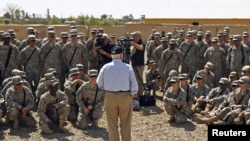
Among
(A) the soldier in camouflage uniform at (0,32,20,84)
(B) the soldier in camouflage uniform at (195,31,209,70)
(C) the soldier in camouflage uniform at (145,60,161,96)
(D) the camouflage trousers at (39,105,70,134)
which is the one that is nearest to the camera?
(D) the camouflage trousers at (39,105,70,134)

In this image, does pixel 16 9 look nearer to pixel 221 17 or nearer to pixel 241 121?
pixel 221 17

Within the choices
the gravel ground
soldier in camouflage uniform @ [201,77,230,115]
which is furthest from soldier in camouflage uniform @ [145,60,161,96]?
the gravel ground

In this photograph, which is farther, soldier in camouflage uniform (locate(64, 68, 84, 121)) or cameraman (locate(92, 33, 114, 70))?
cameraman (locate(92, 33, 114, 70))

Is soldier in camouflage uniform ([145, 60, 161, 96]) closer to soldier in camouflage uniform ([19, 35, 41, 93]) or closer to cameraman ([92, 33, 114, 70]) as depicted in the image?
cameraman ([92, 33, 114, 70])

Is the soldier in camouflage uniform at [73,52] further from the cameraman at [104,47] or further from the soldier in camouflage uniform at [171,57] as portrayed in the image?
the soldier in camouflage uniform at [171,57]

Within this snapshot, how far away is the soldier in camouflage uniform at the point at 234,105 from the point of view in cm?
911

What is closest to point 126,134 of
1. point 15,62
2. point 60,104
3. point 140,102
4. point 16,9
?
point 60,104

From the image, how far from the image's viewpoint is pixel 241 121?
8.74m

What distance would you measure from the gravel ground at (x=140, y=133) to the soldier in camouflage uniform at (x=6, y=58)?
2.17m

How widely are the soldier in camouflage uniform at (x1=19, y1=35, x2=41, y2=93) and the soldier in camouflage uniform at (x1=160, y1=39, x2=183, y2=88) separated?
Answer: 3.45m

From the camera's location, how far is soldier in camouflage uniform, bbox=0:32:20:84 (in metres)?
11.2

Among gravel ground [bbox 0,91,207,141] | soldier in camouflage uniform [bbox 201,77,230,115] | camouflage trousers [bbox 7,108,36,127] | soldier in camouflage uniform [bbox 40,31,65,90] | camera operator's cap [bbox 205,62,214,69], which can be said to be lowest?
gravel ground [bbox 0,91,207,141]

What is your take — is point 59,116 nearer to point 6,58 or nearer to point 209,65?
point 6,58

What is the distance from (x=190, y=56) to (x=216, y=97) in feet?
7.83
